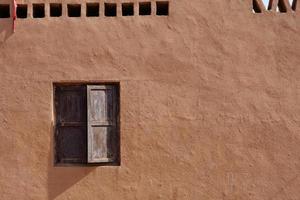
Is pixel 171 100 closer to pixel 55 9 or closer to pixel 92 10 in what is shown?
pixel 92 10

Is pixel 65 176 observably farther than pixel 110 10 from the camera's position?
No

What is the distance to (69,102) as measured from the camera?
778 centimetres

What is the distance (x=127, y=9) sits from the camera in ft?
25.9

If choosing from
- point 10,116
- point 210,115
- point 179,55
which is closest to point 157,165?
point 210,115

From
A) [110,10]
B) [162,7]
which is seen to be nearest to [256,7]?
[162,7]

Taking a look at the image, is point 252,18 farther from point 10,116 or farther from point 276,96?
point 10,116

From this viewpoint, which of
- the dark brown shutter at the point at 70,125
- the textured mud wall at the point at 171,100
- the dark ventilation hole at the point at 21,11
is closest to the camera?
the textured mud wall at the point at 171,100

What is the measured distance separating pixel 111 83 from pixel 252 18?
1869 mm

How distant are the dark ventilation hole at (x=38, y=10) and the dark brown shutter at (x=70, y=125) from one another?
3.22ft

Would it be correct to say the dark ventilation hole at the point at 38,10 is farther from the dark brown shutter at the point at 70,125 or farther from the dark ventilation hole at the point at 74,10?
the dark brown shutter at the point at 70,125

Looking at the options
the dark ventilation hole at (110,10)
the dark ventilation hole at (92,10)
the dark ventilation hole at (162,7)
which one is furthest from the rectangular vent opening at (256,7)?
the dark ventilation hole at (92,10)

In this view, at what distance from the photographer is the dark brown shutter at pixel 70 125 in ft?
25.4

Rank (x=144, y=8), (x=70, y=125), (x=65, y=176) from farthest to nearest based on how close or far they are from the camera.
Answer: (x=144, y=8) < (x=70, y=125) < (x=65, y=176)

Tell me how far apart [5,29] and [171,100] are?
2.18 m
